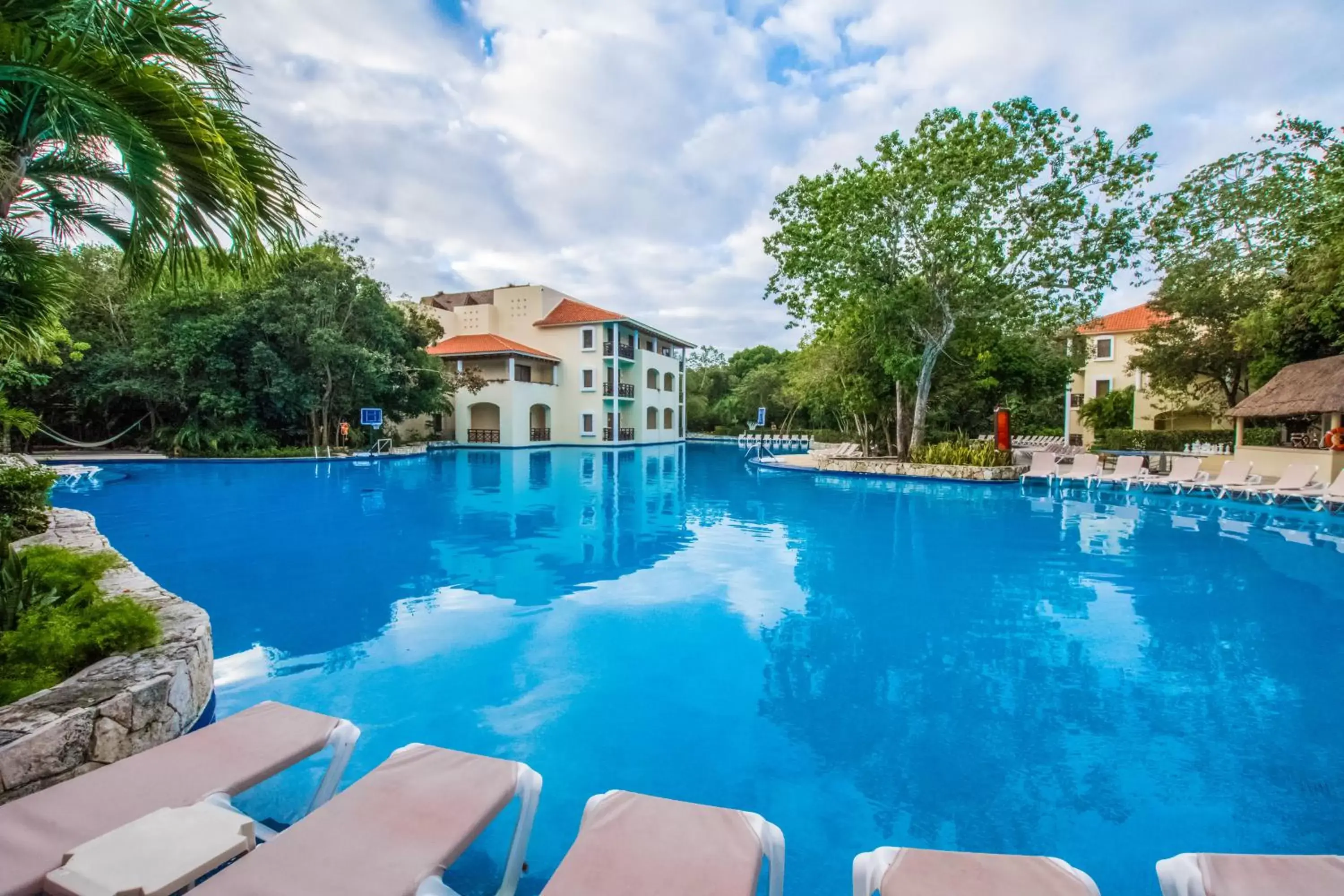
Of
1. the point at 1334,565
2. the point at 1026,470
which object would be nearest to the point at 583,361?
the point at 1026,470

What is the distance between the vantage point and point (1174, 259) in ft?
67.1

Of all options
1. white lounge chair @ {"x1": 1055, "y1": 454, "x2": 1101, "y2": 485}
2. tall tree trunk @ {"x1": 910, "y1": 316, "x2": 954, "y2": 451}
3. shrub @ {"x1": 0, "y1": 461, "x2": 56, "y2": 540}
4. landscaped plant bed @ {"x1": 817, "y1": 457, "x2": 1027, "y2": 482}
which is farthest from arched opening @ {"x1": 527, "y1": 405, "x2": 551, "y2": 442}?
shrub @ {"x1": 0, "y1": 461, "x2": 56, "y2": 540}

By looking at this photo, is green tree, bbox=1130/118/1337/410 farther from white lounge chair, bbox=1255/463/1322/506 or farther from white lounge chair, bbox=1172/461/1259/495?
white lounge chair, bbox=1255/463/1322/506

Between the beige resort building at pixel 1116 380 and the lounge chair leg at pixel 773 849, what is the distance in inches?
1217

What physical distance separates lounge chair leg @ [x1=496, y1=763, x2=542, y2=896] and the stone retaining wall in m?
1.87

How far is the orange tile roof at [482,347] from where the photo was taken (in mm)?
31203

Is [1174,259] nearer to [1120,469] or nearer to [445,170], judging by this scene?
[1120,469]

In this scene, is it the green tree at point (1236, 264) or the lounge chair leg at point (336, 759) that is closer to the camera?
the lounge chair leg at point (336, 759)

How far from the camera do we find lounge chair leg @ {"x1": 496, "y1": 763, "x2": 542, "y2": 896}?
229 centimetres

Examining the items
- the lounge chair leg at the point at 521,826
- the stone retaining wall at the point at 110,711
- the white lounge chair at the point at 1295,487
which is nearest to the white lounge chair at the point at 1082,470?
the white lounge chair at the point at 1295,487

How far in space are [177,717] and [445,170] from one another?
14.1 m

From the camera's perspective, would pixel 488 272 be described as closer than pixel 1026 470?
No

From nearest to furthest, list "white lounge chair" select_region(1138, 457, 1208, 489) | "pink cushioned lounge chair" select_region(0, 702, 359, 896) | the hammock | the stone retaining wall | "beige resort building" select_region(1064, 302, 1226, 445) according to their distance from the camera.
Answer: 1. "pink cushioned lounge chair" select_region(0, 702, 359, 896)
2. the stone retaining wall
3. "white lounge chair" select_region(1138, 457, 1208, 489)
4. the hammock
5. "beige resort building" select_region(1064, 302, 1226, 445)

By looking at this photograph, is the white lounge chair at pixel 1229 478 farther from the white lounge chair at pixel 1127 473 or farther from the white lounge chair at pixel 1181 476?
the white lounge chair at pixel 1127 473
